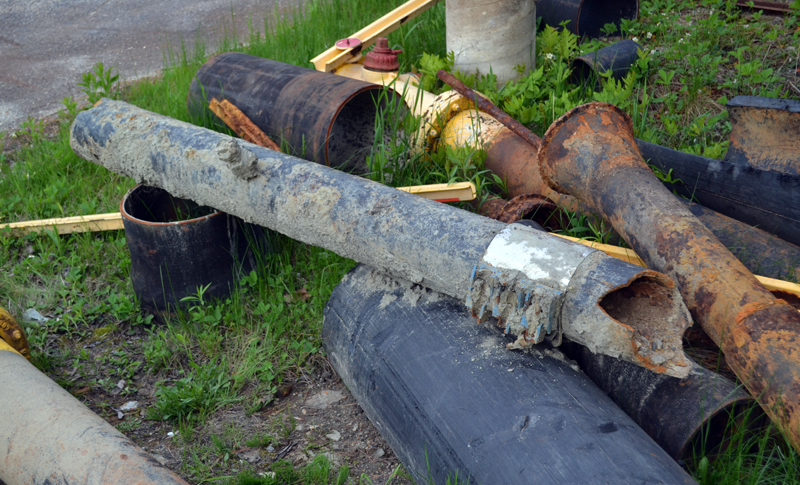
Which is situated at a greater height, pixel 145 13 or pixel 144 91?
pixel 145 13

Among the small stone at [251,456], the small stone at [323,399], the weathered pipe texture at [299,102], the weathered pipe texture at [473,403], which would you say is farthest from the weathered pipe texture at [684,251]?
the small stone at [251,456]

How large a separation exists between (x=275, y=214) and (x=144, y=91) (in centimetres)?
315

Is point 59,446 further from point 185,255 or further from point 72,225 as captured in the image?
point 72,225

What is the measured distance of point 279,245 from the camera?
2.97 m

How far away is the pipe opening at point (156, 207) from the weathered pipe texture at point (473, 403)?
135 cm

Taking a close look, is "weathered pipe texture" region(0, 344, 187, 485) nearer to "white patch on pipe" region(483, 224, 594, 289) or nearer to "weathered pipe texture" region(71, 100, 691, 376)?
"weathered pipe texture" region(71, 100, 691, 376)

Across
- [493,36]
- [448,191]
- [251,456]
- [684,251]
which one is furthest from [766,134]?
[251,456]

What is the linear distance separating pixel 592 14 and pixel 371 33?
2005 millimetres

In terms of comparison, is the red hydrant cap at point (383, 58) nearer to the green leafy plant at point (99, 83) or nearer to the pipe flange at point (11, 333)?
the green leafy plant at point (99, 83)

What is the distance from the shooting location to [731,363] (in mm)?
1746

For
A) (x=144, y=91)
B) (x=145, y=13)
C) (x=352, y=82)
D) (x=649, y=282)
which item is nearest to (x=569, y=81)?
(x=352, y=82)

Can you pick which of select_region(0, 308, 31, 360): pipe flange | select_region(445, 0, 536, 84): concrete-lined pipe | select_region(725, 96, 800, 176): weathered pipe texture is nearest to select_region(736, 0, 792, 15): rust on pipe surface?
select_region(445, 0, 536, 84): concrete-lined pipe

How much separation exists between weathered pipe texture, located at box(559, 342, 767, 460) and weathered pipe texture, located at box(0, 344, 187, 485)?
1392 mm

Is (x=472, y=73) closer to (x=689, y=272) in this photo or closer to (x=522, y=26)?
(x=522, y=26)
